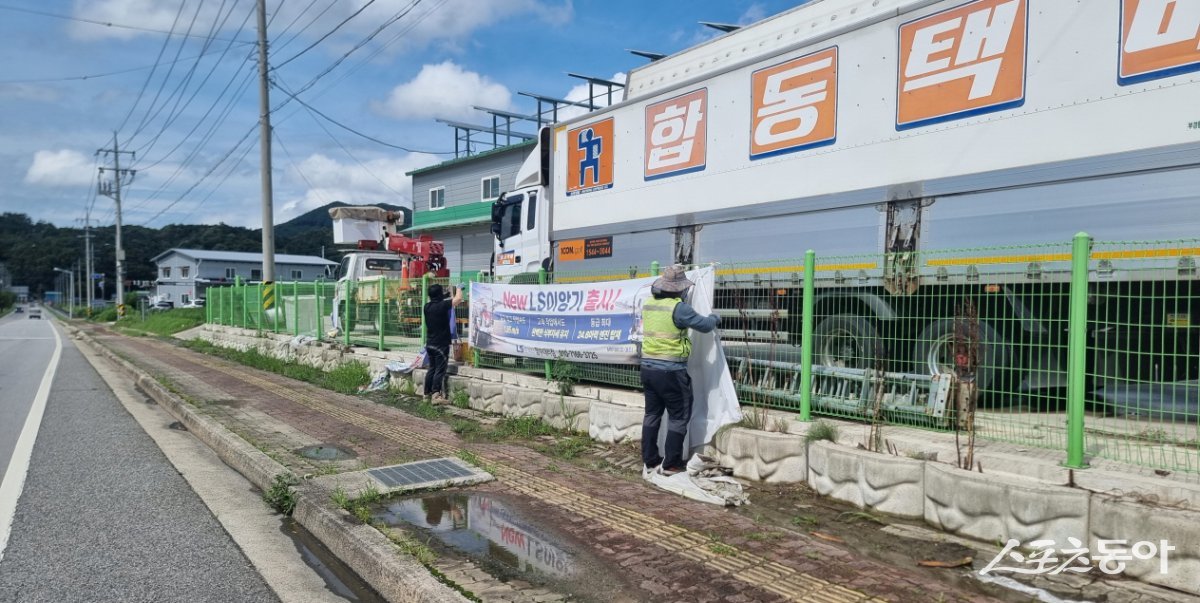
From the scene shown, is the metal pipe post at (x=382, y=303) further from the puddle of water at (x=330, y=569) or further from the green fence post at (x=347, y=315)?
the puddle of water at (x=330, y=569)

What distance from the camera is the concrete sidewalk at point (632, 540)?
146 inches

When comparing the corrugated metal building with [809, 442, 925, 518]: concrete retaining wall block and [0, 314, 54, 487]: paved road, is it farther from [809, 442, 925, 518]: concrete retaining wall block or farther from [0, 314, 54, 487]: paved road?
[809, 442, 925, 518]: concrete retaining wall block

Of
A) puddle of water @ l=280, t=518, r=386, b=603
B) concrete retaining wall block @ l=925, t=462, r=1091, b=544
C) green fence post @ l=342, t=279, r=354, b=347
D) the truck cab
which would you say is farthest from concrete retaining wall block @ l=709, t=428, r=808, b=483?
green fence post @ l=342, t=279, r=354, b=347

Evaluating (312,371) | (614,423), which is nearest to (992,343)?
(614,423)

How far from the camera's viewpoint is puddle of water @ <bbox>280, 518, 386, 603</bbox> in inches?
161

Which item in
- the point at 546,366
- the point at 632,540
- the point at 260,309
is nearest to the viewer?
the point at 632,540

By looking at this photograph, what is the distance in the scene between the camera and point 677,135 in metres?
8.60

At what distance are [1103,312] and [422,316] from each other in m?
8.73

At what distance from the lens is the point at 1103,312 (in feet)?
16.3

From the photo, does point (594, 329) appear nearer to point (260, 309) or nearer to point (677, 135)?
point (677, 135)

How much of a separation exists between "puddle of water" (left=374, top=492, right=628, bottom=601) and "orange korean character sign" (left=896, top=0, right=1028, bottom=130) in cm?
475

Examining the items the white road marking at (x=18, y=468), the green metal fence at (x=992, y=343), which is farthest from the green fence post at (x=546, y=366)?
the white road marking at (x=18, y=468)

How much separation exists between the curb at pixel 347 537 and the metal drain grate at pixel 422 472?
57 cm

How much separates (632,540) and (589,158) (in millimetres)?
6596
